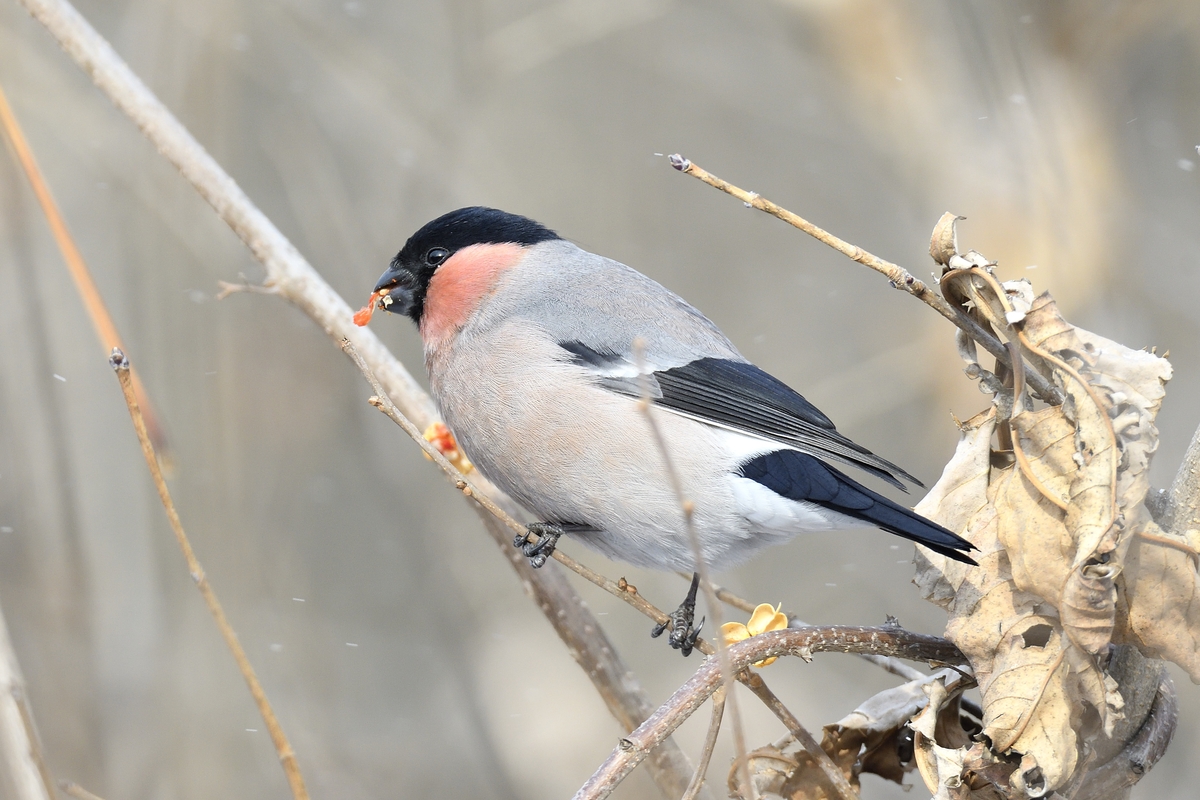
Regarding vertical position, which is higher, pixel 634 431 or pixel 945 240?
pixel 945 240

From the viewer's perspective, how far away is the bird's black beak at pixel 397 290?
111 inches

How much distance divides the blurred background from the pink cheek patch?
112 centimetres

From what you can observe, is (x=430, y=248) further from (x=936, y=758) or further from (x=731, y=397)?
(x=936, y=758)

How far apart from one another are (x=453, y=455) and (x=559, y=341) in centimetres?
39

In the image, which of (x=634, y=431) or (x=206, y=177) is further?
(x=206, y=177)

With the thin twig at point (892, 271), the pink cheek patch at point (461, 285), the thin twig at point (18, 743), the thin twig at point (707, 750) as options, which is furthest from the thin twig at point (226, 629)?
the pink cheek patch at point (461, 285)

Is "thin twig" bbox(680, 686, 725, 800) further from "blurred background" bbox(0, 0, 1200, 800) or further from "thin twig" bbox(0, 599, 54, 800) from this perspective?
"blurred background" bbox(0, 0, 1200, 800)

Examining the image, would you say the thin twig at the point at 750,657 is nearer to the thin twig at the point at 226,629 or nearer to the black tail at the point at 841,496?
the black tail at the point at 841,496

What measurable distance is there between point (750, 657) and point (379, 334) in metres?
3.84

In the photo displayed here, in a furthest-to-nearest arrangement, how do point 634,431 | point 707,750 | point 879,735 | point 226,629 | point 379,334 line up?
point 379,334 < point 634,431 < point 879,735 < point 226,629 < point 707,750

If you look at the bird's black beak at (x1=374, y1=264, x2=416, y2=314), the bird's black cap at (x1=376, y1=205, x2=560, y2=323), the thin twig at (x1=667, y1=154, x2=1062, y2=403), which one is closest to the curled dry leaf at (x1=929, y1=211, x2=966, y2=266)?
the thin twig at (x1=667, y1=154, x2=1062, y2=403)

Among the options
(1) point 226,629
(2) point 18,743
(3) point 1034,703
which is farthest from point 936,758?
(2) point 18,743

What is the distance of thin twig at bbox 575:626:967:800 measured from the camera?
1264mm

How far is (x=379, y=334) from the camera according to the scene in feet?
16.2
